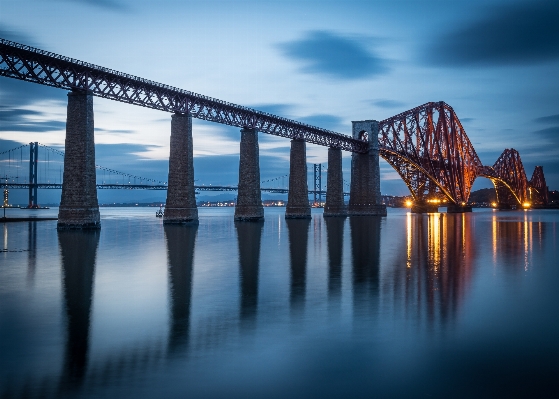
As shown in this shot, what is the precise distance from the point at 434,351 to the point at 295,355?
7.52 feet

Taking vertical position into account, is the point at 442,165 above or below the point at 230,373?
above

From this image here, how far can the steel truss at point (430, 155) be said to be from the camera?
368 ft

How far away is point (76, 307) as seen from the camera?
494 inches

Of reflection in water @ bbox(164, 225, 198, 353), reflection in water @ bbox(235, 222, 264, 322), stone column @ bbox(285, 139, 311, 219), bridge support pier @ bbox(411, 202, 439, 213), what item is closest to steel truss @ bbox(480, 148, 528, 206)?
bridge support pier @ bbox(411, 202, 439, 213)

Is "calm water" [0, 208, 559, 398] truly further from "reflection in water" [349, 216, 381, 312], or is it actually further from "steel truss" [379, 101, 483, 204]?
"steel truss" [379, 101, 483, 204]

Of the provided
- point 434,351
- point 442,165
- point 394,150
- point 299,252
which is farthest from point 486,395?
point 442,165

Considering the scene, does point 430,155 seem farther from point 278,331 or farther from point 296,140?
point 278,331

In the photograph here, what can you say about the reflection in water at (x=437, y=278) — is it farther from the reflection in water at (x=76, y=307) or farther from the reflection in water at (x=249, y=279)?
the reflection in water at (x=76, y=307)

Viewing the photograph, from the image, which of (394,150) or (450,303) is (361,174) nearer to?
(394,150)

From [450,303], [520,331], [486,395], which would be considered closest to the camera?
[486,395]

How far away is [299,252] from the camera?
88.3ft

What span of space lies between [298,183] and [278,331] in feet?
207

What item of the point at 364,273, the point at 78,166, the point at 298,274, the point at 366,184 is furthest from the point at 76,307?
the point at 366,184

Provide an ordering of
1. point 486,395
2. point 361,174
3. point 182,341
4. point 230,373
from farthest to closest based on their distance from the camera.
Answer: point 361,174 < point 182,341 < point 230,373 < point 486,395
